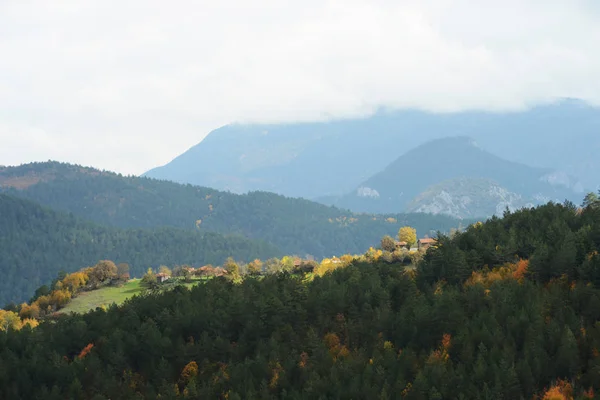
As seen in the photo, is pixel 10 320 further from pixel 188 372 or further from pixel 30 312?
pixel 188 372

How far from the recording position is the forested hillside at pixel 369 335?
257 ft

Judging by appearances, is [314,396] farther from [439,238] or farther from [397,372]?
[439,238]

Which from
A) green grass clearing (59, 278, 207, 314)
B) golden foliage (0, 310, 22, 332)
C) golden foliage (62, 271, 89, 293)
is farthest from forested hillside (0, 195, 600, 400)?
golden foliage (62, 271, 89, 293)

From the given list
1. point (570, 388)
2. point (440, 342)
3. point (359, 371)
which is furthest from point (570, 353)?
point (359, 371)

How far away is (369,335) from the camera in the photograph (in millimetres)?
99375

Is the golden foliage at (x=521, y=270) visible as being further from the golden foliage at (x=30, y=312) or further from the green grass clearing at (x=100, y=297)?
the golden foliage at (x=30, y=312)

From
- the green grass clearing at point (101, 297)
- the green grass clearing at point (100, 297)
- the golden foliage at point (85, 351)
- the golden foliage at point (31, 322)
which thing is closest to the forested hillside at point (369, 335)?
the golden foliage at point (85, 351)

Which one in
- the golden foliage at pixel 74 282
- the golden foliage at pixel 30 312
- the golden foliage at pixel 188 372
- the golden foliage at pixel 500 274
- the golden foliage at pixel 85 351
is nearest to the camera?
the golden foliage at pixel 188 372

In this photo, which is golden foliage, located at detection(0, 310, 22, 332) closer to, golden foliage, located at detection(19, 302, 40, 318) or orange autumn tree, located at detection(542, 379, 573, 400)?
golden foliage, located at detection(19, 302, 40, 318)

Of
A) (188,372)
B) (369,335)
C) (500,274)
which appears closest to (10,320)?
(188,372)

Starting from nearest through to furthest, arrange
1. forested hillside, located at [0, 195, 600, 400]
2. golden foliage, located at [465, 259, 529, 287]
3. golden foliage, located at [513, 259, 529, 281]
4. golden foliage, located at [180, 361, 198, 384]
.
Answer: forested hillside, located at [0, 195, 600, 400], golden foliage, located at [180, 361, 198, 384], golden foliage, located at [465, 259, 529, 287], golden foliage, located at [513, 259, 529, 281]

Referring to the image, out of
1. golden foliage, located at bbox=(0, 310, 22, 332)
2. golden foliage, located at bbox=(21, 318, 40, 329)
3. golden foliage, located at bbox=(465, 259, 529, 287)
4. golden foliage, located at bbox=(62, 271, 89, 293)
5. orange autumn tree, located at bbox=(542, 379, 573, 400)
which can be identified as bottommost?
orange autumn tree, located at bbox=(542, 379, 573, 400)

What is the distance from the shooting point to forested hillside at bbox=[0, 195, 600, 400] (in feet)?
257

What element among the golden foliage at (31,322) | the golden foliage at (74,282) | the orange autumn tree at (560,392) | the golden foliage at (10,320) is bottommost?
the orange autumn tree at (560,392)
